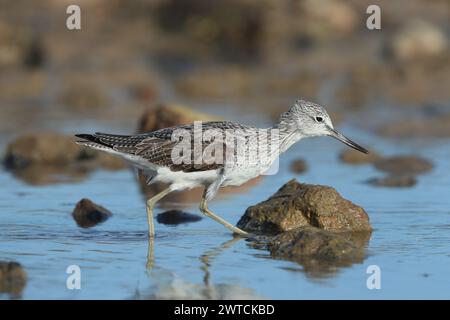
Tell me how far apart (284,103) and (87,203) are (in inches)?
394

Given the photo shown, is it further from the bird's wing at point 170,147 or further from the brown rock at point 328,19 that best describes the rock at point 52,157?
the brown rock at point 328,19

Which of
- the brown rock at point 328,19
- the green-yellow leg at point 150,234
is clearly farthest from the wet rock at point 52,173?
the brown rock at point 328,19

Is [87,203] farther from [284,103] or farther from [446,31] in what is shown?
[446,31]

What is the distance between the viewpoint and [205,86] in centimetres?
2200

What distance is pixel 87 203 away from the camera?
36.0 feet

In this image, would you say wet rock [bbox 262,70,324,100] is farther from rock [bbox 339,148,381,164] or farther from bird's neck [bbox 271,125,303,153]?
bird's neck [bbox 271,125,303,153]

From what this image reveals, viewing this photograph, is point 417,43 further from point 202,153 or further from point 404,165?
point 202,153

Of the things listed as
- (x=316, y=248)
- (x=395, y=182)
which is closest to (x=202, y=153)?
(x=316, y=248)

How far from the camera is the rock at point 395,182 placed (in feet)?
42.2

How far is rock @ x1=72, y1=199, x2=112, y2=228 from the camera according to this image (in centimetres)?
1082

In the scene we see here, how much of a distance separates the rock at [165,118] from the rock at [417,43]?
35.1 ft

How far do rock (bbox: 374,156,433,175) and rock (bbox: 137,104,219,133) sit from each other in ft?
9.72

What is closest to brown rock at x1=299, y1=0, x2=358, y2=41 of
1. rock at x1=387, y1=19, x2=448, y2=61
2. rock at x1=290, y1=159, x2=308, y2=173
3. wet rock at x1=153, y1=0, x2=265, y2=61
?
wet rock at x1=153, y1=0, x2=265, y2=61
